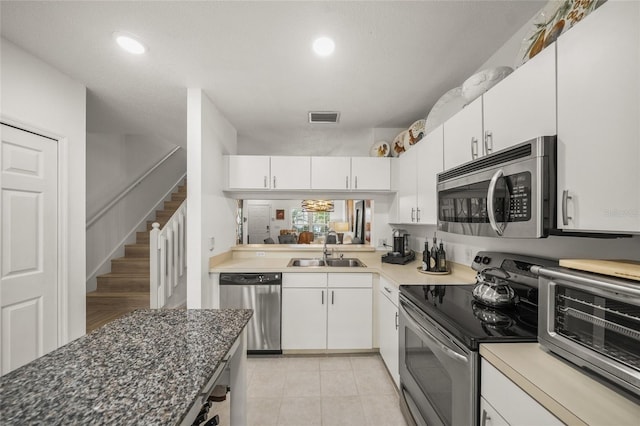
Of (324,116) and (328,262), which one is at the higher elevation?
(324,116)

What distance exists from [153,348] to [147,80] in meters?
2.19

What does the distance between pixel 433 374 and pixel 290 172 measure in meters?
2.24

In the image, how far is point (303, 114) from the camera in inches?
112

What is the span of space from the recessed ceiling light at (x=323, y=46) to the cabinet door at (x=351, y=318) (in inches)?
79.2

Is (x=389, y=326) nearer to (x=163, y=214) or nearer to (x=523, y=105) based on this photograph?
(x=523, y=105)

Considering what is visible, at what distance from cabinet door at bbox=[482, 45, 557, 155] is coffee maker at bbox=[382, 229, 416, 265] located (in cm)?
155

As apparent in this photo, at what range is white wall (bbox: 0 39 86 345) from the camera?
5.92ft

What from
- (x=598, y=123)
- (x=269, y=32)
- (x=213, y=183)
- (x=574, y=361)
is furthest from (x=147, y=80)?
(x=574, y=361)

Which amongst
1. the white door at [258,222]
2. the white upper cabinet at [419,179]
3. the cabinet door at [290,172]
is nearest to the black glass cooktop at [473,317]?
the white upper cabinet at [419,179]

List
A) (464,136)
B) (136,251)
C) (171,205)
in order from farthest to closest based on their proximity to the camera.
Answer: (171,205)
(136,251)
(464,136)

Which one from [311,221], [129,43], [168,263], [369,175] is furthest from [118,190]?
[369,175]

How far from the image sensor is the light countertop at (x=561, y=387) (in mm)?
656

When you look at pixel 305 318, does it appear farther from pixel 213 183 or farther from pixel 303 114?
pixel 303 114

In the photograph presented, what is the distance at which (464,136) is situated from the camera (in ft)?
5.31
